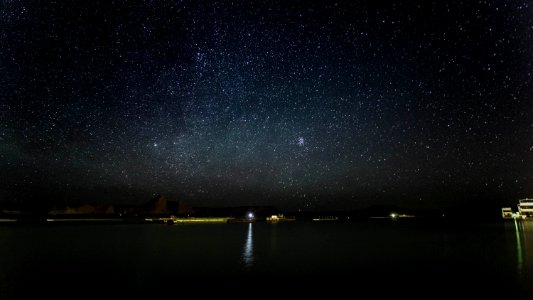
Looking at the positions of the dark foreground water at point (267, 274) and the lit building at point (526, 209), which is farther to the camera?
the lit building at point (526, 209)

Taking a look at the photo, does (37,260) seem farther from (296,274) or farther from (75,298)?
(296,274)

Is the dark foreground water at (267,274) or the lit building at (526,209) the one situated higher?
the lit building at (526,209)

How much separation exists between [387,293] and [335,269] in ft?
24.6

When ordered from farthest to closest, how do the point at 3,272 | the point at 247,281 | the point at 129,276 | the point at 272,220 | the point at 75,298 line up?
the point at 272,220
the point at 3,272
the point at 129,276
the point at 247,281
the point at 75,298

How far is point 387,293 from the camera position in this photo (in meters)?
18.1

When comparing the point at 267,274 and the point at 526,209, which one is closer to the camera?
the point at 267,274

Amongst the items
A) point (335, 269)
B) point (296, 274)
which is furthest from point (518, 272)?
point (296, 274)

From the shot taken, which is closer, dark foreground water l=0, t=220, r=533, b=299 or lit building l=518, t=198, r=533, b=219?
dark foreground water l=0, t=220, r=533, b=299

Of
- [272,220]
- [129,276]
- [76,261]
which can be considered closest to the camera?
[129,276]

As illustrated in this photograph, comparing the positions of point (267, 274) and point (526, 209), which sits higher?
point (526, 209)

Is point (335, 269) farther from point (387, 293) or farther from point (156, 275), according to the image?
point (156, 275)

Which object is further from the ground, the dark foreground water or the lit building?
the lit building

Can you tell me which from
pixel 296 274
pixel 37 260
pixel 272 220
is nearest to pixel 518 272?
pixel 296 274

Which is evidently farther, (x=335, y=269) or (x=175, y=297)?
(x=335, y=269)
